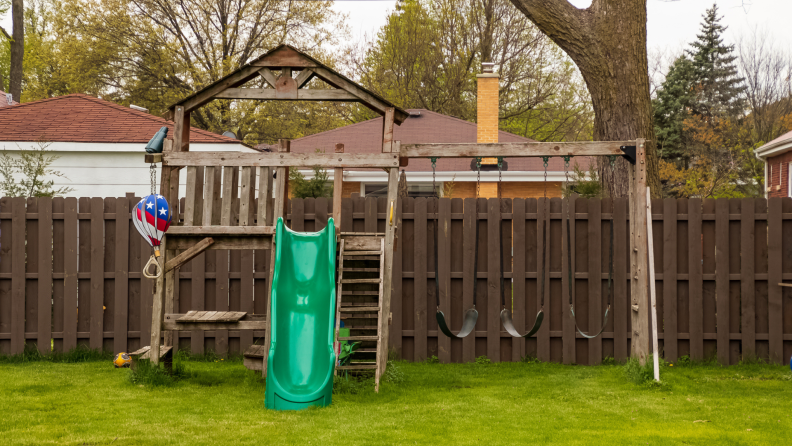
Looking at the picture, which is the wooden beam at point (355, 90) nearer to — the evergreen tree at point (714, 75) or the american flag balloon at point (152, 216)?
the american flag balloon at point (152, 216)

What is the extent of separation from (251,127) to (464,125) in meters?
10.5

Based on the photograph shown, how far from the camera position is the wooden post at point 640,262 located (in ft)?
21.4

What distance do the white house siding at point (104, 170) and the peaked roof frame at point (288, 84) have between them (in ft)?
16.7

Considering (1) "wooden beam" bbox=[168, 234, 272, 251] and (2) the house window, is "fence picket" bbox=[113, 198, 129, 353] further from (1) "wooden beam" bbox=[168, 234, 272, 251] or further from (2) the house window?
(2) the house window

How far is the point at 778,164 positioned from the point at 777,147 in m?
1.44

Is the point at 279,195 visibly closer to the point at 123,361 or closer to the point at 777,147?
the point at 123,361

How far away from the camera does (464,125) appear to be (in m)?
21.0

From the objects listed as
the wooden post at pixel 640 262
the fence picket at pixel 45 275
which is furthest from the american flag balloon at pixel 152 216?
the wooden post at pixel 640 262

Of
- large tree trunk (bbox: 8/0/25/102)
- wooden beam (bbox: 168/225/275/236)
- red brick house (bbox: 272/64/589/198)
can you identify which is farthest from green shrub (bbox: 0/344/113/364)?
Answer: large tree trunk (bbox: 8/0/25/102)

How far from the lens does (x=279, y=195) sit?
7133mm

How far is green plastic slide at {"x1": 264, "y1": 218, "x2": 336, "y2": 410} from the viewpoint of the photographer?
5.63m

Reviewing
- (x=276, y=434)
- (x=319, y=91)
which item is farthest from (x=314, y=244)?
(x=276, y=434)

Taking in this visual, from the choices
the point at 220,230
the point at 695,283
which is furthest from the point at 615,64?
the point at 220,230

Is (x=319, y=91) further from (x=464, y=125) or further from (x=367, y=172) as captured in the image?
(x=464, y=125)
